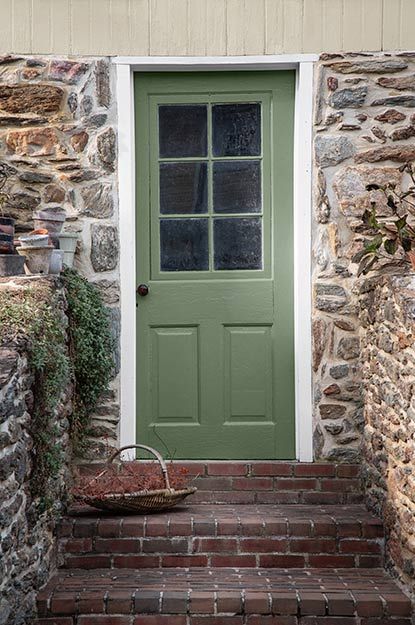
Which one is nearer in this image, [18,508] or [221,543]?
[18,508]

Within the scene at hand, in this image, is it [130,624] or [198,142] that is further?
[198,142]

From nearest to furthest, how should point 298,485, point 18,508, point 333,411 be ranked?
point 18,508
point 298,485
point 333,411

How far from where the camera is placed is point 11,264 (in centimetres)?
557

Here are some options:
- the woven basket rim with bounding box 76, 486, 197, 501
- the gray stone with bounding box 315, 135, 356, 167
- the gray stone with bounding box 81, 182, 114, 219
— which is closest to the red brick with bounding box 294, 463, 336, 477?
the woven basket rim with bounding box 76, 486, 197, 501

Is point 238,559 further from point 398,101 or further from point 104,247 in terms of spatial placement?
point 398,101

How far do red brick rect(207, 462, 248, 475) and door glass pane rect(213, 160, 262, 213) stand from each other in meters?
1.53

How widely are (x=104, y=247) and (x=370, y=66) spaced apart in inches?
75.4

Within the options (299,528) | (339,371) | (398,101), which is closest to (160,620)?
(299,528)

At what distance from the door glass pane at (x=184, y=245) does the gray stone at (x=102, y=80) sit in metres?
0.82

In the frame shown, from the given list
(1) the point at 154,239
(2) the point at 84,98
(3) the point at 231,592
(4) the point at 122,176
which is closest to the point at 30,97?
(2) the point at 84,98

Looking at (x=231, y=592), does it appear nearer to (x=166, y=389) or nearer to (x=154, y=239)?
(x=166, y=389)

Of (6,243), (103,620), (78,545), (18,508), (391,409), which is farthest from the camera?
(6,243)

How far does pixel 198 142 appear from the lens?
20.3 ft

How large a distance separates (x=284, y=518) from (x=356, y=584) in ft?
1.89
